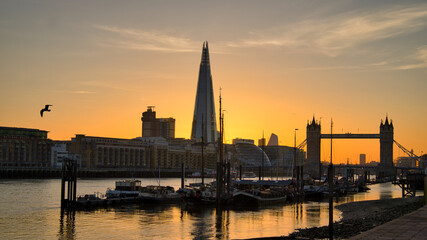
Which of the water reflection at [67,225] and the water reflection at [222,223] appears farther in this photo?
the water reflection at [222,223]

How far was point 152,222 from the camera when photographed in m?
64.8

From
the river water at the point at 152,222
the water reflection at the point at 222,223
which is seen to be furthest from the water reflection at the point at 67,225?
the water reflection at the point at 222,223

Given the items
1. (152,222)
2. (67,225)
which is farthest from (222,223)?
(67,225)

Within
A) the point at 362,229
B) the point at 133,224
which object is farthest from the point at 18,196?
the point at 362,229

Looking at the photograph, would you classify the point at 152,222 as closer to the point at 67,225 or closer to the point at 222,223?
the point at 222,223

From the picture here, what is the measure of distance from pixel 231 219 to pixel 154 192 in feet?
75.0

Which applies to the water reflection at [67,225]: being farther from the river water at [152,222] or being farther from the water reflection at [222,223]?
the water reflection at [222,223]

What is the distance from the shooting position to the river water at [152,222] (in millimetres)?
55281

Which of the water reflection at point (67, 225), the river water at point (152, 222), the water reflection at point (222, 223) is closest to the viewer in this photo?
the water reflection at point (67, 225)

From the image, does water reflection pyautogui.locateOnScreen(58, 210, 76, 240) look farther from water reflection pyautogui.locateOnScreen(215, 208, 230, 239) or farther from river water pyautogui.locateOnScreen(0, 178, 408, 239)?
water reflection pyautogui.locateOnScreen(215, 208, 230, 239)

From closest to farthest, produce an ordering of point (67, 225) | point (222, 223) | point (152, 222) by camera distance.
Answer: point (67, 225), point (222, 223), point (152, 222)

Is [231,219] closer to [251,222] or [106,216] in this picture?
[251,222]

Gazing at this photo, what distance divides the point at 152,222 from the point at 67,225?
9.36 meters

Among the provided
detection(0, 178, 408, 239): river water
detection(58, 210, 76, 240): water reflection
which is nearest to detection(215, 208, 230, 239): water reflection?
detection(0, 178, 408, 239): river water
